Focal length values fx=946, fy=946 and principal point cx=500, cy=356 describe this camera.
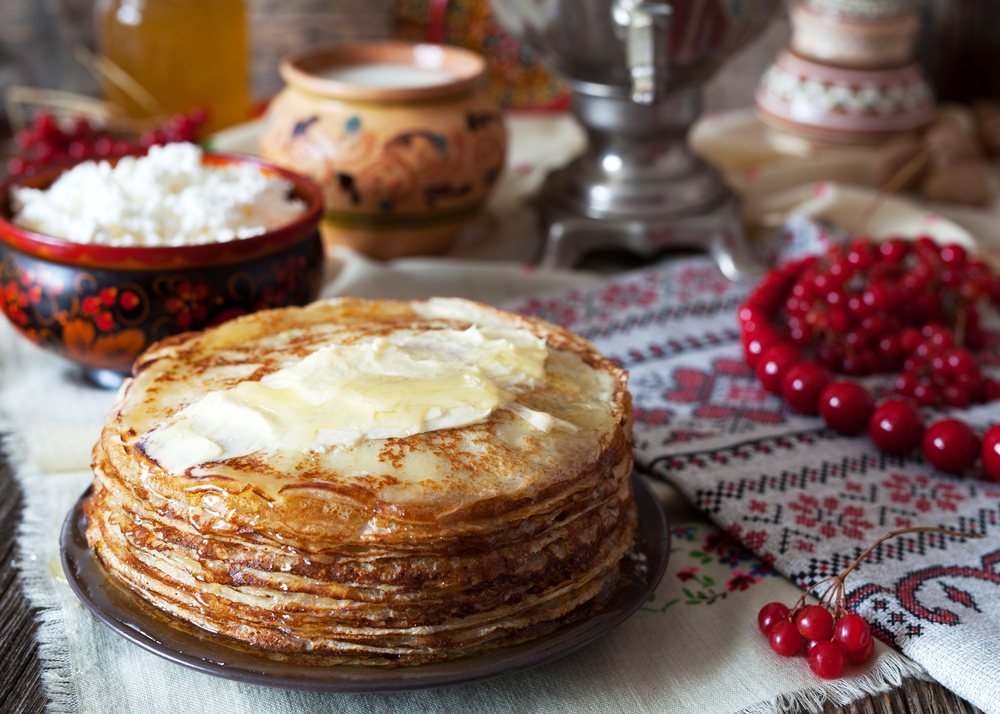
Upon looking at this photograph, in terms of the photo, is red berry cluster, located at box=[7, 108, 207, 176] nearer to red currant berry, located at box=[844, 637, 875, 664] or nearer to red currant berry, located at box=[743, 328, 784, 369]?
red currant berry, located at box=[743, 328, 784, 369]

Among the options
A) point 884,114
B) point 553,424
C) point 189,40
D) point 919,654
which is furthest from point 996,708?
point 189,40

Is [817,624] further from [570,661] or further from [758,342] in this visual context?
[758,342]

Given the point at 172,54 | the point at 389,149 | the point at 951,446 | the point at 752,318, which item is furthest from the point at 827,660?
the point at 172,54

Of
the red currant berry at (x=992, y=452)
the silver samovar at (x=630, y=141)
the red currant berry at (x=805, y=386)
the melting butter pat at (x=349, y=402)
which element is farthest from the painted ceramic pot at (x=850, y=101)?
the melting butter pat at (x=349, y=402)

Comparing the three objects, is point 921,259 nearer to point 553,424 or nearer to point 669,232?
point 669,232

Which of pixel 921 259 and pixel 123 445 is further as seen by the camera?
pixel 921 259

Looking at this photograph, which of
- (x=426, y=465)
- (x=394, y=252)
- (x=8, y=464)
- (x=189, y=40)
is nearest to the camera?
(x=426, y=465)

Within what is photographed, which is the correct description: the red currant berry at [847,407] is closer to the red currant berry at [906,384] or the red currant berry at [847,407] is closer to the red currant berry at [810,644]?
the red currant berry at [906,384]

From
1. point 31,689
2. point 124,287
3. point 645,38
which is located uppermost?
point 645,38
